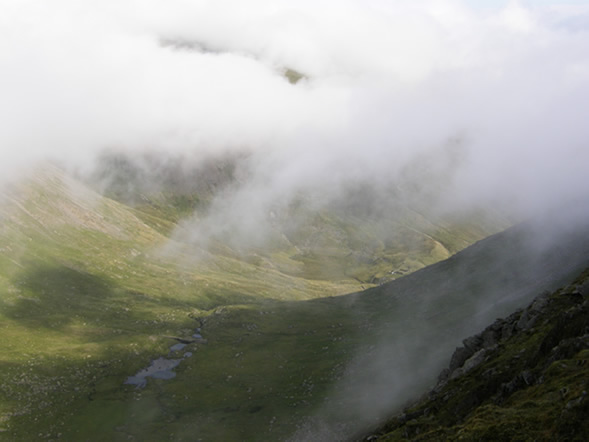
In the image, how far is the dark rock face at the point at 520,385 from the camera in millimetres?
40281

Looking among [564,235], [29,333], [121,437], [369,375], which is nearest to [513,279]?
[564,235]

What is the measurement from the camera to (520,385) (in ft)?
175

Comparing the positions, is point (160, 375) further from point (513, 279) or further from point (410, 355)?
point (513, 279)

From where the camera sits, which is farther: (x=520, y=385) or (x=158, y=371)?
(x=158, y=371)

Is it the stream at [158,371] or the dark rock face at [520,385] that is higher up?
the stream at [158,371]

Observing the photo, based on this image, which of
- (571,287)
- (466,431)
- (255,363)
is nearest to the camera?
(466,431)

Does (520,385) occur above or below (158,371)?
below

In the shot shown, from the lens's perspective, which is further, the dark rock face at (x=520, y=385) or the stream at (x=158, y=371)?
the stream at (x=158, y=371)

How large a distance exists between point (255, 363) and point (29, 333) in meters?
94.4

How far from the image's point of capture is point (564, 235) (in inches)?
7229

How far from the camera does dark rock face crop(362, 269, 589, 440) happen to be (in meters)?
40.3

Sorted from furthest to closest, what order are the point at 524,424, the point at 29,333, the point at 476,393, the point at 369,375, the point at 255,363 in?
Answer: the point at 29,333 < the point at 255,363 < the point at 369,375 < the point at 476,393 < the point at 524,424

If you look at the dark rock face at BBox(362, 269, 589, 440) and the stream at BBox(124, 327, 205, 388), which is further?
the stream at BBox(124, 327, 205, 388)

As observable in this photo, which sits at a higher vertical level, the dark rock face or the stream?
the stream
